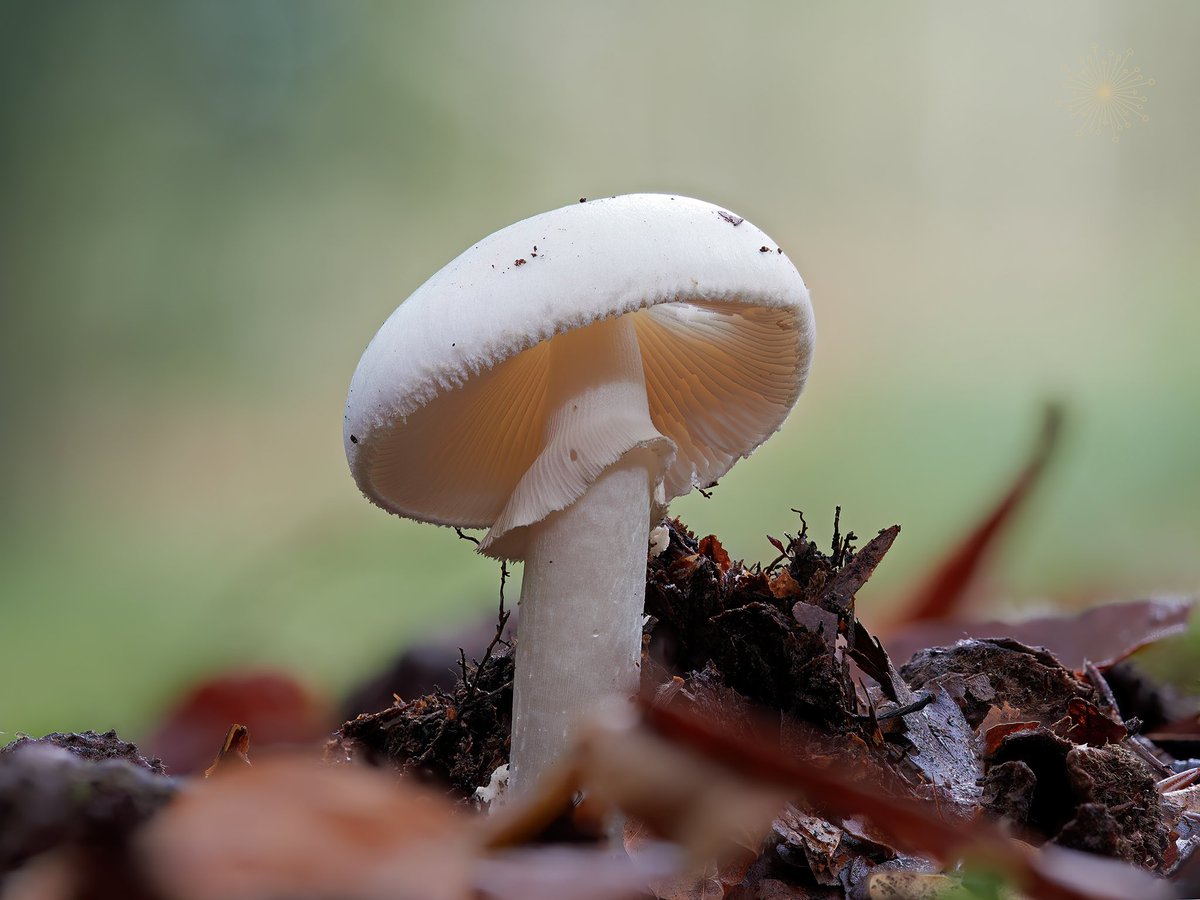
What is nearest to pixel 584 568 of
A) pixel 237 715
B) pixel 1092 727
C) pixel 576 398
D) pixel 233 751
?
pixel 576 398

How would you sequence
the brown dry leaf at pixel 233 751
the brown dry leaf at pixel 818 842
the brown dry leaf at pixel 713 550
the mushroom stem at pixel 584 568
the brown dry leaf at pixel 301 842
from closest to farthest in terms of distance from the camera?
1. the brown dry leaf at pixel 301 842
2. the brown dry leaf at pixel 818 842
3. the mushroom stem at pixel 584 568
4. the brown dry leaf at pixel 233 751
5. the brown dry leaf at pixel 713 550

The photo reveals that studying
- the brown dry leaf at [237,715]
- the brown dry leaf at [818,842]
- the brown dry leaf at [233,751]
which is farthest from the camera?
the brown dry leaf at [237,715]

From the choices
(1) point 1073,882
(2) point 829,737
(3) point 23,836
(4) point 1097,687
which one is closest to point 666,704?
(2) point 829,737

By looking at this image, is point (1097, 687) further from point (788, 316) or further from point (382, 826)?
point (382, 826)

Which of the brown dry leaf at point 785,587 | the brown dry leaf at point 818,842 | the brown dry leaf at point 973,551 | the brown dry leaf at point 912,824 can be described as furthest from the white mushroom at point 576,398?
the brown dry leaf at point 973,551

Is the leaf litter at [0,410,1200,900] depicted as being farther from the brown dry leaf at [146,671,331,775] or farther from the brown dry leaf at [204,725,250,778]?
the brown dry leaf at [146,671,331,775]

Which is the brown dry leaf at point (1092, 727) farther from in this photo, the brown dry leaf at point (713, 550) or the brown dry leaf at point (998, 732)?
the brown dry leaf at point (713, 550)

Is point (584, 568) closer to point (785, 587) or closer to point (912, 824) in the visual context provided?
point (785, 587)
